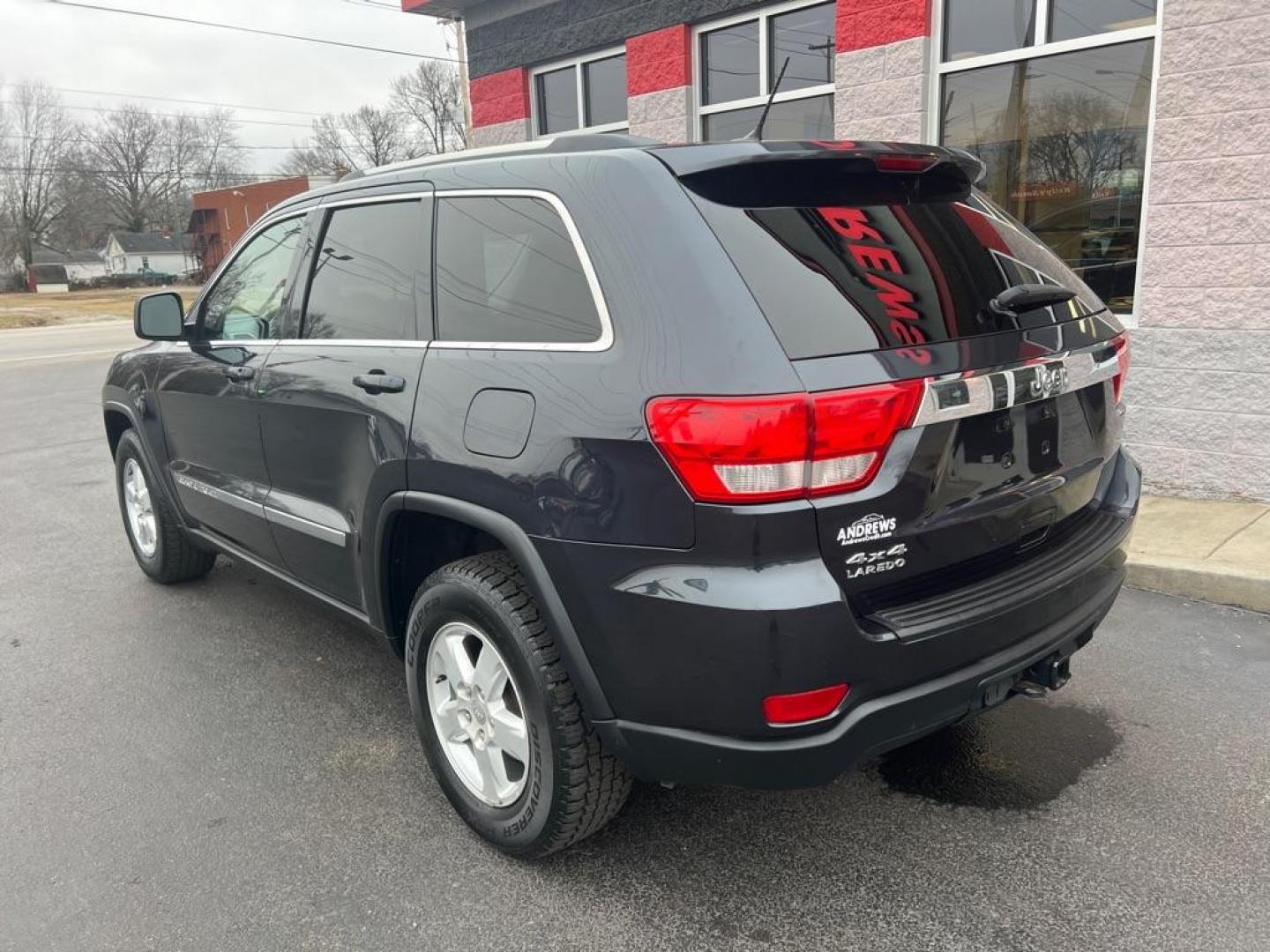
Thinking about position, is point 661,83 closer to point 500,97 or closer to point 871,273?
point 500,97

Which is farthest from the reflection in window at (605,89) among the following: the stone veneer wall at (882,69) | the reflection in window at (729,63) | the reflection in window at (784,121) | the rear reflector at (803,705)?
the rear reflector at (803,705)

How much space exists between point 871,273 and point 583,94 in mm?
8089

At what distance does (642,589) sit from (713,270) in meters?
0.73

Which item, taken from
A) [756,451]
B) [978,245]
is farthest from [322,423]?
[978,245]

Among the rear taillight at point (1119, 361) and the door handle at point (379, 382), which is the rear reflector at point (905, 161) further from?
the door handle at point (379, 382)

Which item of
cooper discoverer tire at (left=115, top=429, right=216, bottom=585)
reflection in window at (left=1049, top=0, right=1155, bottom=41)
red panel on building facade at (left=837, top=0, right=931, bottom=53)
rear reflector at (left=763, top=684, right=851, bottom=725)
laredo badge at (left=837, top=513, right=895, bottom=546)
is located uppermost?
red panel on building facade at (left=837, top=0, right=931, bottom=53)

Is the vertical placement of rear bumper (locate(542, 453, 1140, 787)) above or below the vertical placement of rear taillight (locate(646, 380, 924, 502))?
below

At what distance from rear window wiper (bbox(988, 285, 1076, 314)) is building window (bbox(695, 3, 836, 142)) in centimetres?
532

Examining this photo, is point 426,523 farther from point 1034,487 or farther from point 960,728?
point 960,728

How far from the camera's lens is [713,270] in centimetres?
221

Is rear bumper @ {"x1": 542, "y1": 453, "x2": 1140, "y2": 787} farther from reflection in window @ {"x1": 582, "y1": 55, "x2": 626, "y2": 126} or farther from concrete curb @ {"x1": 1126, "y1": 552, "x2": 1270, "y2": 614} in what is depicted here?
reflection in window @ {"x1": 582, "y1": 55, "x2": 626, "y2": 126}

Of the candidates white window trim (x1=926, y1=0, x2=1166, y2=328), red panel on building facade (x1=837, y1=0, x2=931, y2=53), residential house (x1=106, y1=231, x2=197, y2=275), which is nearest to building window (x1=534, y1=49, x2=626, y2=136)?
red panel on building facade (x1=837, y1=0, x2=931, y2=53)

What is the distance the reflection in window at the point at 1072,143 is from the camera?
6168mm

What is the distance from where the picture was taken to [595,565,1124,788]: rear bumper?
2.18 m
